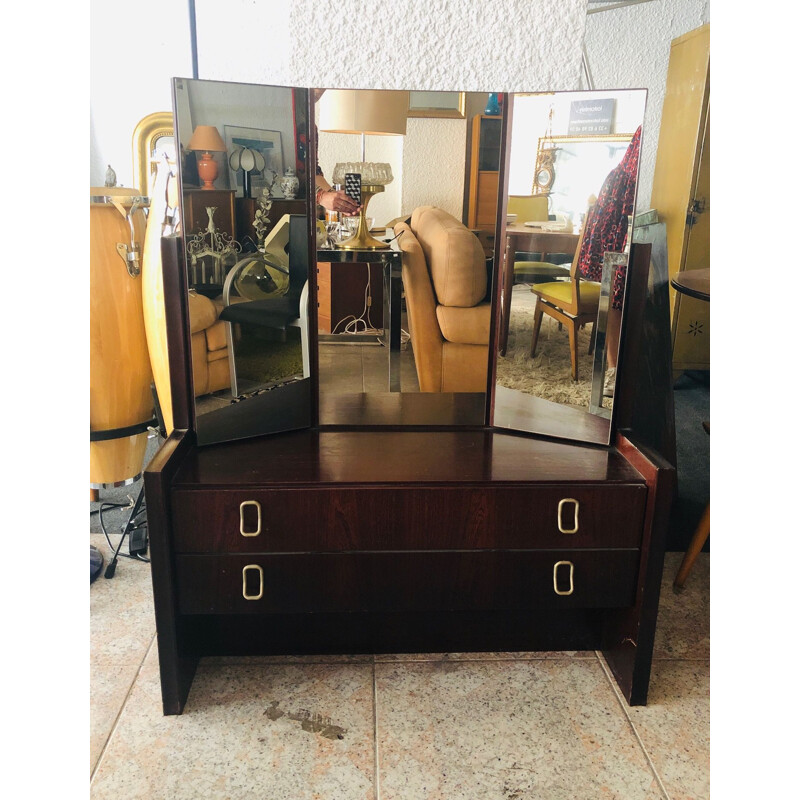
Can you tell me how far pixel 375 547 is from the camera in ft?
4.95

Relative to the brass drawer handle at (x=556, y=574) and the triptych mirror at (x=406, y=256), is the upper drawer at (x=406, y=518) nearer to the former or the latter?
the brass drawer handle at (x=556, y=574)

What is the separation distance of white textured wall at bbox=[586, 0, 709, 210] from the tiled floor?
3.82ft

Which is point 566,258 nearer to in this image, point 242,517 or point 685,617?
point 242,517

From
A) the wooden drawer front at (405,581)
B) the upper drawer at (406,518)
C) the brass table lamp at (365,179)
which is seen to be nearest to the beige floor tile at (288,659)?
the wooden drawer front at (405,581)

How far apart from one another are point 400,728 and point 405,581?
11.7 inches

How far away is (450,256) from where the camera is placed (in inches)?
66.3

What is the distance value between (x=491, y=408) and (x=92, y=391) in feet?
3.39

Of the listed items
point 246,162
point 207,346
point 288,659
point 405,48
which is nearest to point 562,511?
point 288,659

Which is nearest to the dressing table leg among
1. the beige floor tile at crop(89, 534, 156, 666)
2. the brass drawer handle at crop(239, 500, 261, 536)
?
the brass drawer handle at crop(239, 500, 261, 536)

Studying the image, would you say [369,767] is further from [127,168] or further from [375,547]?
[127,168]

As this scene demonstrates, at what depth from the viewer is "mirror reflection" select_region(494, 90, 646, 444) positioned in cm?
155

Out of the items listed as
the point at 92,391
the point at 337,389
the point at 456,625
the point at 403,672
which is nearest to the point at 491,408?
the point at 337,389

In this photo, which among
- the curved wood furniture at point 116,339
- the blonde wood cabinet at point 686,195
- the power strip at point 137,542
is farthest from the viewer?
the blonde wood cabinet at point 686,195

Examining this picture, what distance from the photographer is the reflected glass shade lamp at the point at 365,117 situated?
1579 mm
